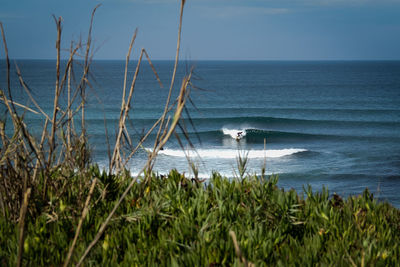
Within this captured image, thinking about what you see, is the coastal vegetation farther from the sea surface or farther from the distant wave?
the distant wave

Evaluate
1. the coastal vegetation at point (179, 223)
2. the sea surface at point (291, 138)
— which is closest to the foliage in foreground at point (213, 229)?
the coastal vegetation at point (179, 223)

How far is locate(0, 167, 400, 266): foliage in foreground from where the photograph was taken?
2.03m

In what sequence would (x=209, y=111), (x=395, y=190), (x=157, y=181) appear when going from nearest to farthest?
1. (x=157, y=181)
2. (x=395, y=190)
3. (x=209, y=111)

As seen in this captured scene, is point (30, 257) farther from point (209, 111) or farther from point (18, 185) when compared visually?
point (209, 111)

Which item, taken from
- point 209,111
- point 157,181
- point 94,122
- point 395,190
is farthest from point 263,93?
point 157,181

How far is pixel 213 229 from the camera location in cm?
226

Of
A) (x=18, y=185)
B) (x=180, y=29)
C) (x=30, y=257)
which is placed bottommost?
(x=30, y=257)

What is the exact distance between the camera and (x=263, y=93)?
5853cm

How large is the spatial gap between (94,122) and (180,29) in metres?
31.4

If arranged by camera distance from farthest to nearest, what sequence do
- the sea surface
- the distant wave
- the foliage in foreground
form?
the distant wave
the sea surface
the foliage in foreground

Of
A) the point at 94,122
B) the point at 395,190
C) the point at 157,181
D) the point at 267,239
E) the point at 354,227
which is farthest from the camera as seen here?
the point at 94,122

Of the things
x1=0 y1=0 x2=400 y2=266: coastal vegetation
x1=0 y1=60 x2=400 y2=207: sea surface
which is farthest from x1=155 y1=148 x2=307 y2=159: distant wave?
x1=0 y1=0 x2=400 y2=266: coastal vegetation

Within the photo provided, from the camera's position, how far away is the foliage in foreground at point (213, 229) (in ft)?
6.65

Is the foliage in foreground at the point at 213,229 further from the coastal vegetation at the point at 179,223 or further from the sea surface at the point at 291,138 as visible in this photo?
the sea surface at the point at 291,138
